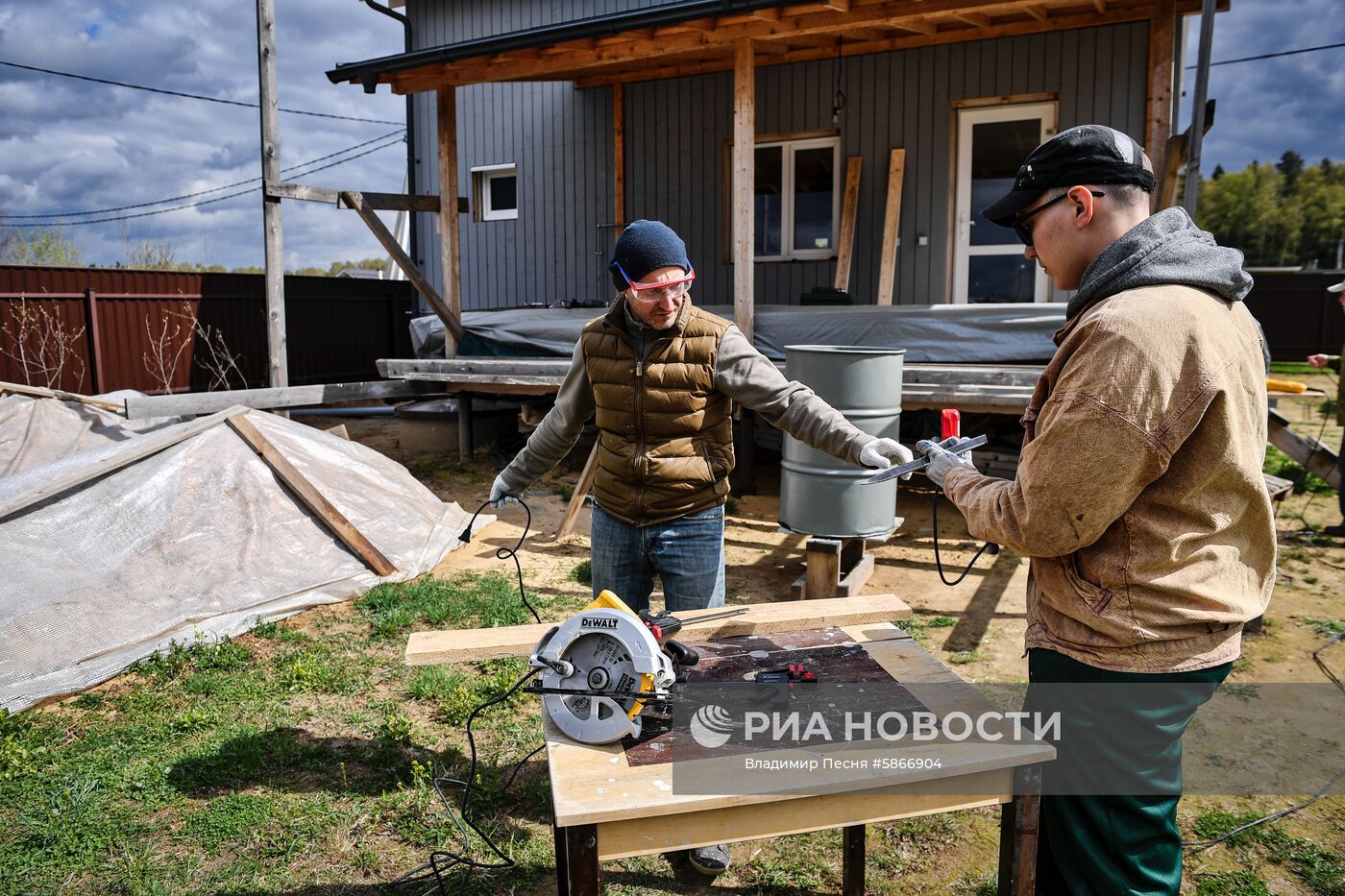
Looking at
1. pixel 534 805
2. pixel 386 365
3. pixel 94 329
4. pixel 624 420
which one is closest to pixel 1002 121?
pixel 386 365

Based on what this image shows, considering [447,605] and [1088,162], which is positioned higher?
[1088,162]

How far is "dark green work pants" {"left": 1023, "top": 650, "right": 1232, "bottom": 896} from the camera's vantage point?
5.81 ft

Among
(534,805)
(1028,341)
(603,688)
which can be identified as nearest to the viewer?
(603,688)

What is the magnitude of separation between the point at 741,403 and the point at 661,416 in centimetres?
27

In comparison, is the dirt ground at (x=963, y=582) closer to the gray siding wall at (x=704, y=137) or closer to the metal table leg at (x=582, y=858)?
the metal table leg at (x=582, y=858)

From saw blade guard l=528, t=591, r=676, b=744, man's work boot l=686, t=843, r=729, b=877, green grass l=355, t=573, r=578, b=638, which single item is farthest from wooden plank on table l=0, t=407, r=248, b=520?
saw blade guard l=528, t=591, r=676, b=744

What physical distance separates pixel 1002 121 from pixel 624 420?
25.5 ft

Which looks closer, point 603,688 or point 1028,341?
point 603,688

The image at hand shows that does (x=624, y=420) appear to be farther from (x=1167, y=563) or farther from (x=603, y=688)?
(x=1167, y=563)

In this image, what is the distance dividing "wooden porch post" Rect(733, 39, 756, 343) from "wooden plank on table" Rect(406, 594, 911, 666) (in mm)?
Result: 4458

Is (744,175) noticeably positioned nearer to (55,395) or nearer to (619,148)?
(619,148)

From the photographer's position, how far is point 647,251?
283 centimetres

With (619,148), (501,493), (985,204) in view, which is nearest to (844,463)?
(501,493)

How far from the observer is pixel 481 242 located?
12.5 metres
